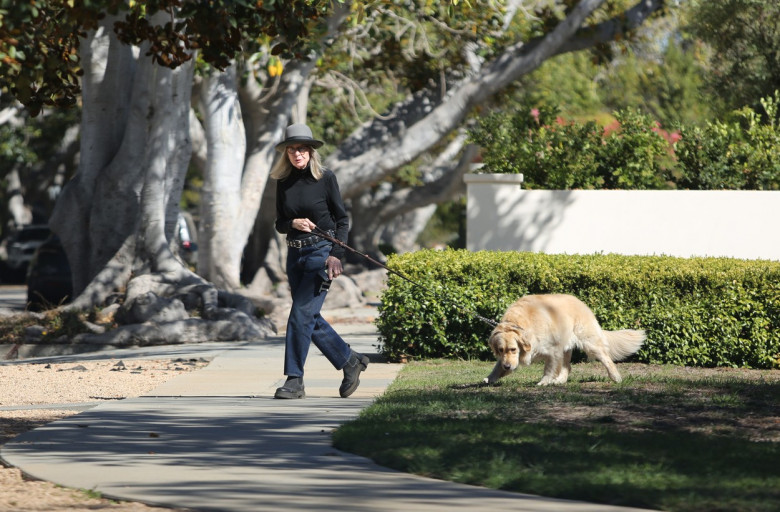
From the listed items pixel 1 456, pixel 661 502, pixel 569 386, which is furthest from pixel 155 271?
pixel 661 502

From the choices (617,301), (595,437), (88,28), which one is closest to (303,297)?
(88,28)

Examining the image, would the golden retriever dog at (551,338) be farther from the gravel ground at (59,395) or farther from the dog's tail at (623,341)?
the gravel ground at (59,395)

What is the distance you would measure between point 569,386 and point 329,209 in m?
2.47

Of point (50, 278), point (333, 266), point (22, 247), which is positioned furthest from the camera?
point (22, 247)

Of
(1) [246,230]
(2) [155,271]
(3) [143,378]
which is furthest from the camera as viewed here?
(1) [246,230]

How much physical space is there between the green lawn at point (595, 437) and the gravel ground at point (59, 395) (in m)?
1.78

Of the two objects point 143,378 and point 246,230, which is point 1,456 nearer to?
point 143,378

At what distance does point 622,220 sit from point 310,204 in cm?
634

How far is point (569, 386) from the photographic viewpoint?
373 inches

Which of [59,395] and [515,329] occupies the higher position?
[515,329]

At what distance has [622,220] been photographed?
569 inches

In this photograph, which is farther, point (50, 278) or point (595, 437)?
point (50, 278)

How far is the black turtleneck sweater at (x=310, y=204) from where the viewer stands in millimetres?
9227

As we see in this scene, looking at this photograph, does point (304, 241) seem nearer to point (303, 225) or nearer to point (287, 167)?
point (303, 225)
